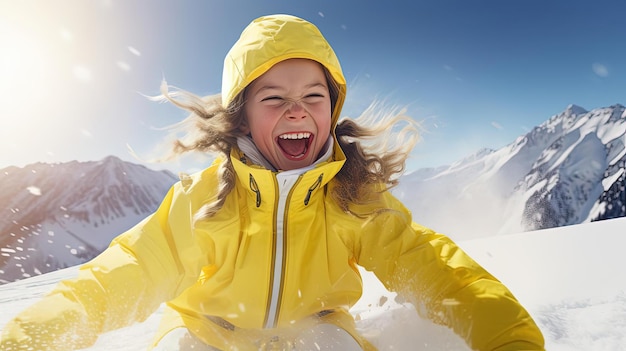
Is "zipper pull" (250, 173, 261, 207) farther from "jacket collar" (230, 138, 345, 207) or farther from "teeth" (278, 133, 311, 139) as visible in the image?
"teeth" (278, 133, 311, 139)

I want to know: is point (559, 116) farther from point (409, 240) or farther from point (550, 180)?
point (409, 240)

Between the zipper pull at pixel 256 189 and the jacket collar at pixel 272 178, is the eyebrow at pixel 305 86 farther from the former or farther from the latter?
the zipper pull at pixel 256 189

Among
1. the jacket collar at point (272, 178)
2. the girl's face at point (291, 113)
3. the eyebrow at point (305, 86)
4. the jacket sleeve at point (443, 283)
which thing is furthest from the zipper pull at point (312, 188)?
A: the eyebrow at point (305, 86)

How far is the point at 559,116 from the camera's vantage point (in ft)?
262

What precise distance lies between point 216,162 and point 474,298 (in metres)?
1.21

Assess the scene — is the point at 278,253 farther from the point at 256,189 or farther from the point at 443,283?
the point at 443,283

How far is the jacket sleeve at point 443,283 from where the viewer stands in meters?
1.28

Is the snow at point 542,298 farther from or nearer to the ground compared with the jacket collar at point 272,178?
nearer to the ground

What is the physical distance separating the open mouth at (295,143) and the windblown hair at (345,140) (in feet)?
0.68

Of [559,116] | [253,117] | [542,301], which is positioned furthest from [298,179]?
[559,116]

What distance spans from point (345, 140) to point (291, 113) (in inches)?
16.6

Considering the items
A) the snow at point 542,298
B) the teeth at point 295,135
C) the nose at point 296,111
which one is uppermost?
the nose at point 296,111

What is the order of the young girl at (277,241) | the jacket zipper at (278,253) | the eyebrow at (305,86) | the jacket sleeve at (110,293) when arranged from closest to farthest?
the jacket sleeve at (110,293) → the young girl at (277,241) → the jacket zipper at (278,253) → the eyebrow at (305,86)

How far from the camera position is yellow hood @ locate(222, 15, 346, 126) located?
172cm
